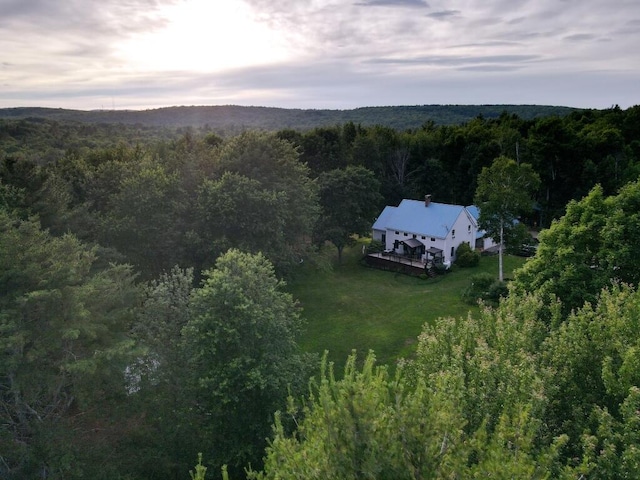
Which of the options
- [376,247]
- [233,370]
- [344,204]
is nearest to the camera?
[233,370]

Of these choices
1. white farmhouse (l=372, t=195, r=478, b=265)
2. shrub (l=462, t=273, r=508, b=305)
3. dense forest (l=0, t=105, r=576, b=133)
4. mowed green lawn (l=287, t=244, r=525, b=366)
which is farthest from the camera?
dense forest (l=0, t=105, r=576, b=133)

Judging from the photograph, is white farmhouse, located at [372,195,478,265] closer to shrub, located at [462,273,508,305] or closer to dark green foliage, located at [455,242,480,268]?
dark green foliage, located at [455,242,480,268]

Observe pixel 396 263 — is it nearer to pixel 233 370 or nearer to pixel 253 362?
pixel 253 362

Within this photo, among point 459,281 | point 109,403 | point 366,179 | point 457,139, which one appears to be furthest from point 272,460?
point 457,139

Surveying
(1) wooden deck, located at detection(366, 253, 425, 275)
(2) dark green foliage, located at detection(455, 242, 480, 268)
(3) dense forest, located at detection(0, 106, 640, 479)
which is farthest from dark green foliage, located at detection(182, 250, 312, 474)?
(2) dark green foliage, located at detection(455, 242, 480, 268)

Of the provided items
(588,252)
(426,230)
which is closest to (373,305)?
(426,230)

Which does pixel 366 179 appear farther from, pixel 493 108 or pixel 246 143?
pixel 493 108
